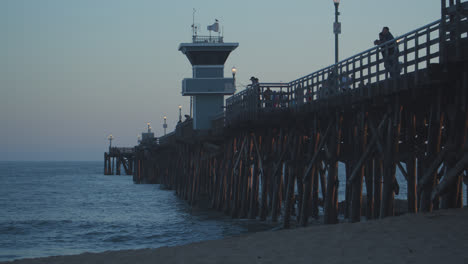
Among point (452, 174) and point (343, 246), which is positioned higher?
point (452, 174)

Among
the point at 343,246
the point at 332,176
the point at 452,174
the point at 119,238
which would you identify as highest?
the point at 452,174

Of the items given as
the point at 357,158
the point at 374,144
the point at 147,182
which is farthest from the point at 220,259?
the point at 147,182

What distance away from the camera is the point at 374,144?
15.6m

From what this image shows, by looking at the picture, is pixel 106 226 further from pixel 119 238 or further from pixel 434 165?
pixel 434 165

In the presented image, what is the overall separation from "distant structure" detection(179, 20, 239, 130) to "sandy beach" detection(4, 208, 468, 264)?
25.1 m

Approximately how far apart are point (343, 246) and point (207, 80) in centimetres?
2855

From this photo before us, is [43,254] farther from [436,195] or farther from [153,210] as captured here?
[153,210]

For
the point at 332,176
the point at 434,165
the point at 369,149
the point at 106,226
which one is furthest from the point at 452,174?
the point at 106,226

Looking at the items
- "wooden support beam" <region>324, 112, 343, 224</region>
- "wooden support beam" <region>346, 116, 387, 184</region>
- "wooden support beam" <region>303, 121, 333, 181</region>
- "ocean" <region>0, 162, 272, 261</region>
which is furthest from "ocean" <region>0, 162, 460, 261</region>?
"wooden support beam" <region>346, 116, 387, 184</region>

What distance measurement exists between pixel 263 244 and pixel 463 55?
5361 millimetres

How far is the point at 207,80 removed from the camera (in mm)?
39031

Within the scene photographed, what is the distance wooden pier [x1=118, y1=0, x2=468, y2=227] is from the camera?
12906 millimetres

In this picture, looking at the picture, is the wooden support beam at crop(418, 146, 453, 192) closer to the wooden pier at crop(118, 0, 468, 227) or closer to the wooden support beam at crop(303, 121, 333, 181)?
the wooden pier at crop(118, 0, 468, 227)

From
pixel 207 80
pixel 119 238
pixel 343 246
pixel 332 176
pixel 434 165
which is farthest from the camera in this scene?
pixel 207 80
